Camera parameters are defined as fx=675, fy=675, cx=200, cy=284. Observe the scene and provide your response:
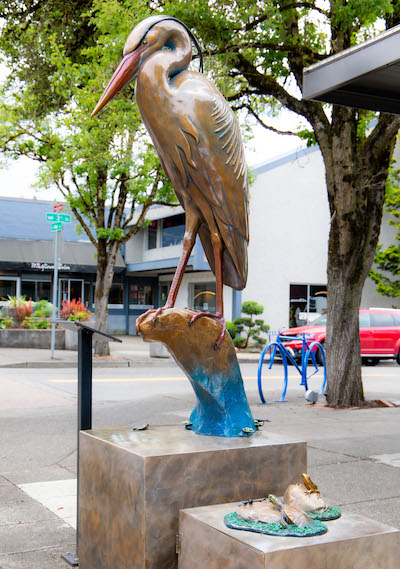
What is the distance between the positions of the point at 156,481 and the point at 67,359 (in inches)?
618

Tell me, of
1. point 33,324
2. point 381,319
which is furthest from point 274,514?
point 33,324

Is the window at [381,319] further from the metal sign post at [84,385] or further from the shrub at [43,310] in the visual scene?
the metal sign post at [84,385]

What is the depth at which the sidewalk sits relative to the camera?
17672 millimetres

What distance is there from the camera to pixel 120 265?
1266 inches

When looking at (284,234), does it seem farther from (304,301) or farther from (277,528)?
(277,528)

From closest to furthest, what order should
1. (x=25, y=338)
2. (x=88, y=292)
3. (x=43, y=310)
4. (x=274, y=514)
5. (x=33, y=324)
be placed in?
(x=274, y=514) → (x=25, y=338) → (x=33, y=324) → (x=43, y=310) → (x=88, y=292)

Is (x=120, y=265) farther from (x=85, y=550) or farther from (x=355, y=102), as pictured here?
(x=85, y=550)

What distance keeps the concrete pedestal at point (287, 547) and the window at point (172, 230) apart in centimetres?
2699

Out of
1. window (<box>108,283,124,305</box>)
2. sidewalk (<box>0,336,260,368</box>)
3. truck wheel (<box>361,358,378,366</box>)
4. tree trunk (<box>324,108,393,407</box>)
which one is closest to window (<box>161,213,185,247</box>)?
window (<box>108,283,124,305</box>)

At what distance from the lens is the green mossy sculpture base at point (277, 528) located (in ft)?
9.64

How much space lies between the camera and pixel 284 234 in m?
26.3

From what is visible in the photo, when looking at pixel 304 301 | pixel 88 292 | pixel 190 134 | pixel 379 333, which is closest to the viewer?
pixel 190 134

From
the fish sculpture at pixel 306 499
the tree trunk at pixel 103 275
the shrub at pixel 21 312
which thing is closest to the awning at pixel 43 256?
the shrub at pixel 21 312

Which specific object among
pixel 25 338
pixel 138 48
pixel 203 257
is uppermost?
pixel 203 257
